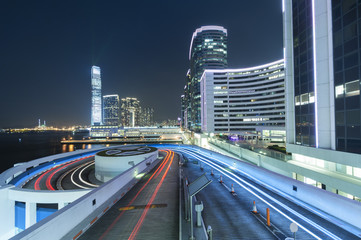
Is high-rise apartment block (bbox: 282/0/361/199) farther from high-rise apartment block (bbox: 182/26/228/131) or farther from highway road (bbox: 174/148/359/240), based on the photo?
high-rise apartment block (bbox: 182/26/228/131)

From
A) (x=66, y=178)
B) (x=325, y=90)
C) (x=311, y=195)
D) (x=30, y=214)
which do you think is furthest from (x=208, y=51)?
(x=30, y=214)

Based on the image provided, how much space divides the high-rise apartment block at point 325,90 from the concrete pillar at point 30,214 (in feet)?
91.7

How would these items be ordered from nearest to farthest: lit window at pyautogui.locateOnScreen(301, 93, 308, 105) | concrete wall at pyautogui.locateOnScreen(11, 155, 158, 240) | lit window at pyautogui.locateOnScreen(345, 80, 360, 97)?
concrete wall at pyautogui.locateOnScreen(11, 155, 158, 240) → lit window at pyautogui.locateOnScreen(345, 80, 360, 97) → lit window at pyautogui.locateOnScreen(301, 93, 308, 105)

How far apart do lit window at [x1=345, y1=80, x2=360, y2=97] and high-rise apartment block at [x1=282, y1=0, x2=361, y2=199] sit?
0.19ft

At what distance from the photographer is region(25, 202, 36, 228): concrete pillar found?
1497cm

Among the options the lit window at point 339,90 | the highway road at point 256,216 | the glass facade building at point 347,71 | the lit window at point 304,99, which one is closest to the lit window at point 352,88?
the glass facade building at point 347,71

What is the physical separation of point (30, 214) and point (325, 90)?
32607mm

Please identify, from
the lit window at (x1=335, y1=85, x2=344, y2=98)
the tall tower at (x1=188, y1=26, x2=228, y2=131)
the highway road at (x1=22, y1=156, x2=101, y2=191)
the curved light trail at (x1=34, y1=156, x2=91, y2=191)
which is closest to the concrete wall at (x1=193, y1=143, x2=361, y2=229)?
the lit window at (x1=335, y1=85, x2=344, y2=98)

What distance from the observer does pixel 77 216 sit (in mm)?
9539

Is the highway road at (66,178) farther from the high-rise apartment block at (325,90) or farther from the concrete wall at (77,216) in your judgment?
the high-rise apartment block at (325,90)

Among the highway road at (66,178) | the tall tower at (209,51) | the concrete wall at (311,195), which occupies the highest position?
the tall tower at (209,51)

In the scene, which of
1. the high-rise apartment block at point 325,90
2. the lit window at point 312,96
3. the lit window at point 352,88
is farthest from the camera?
the lit window at point 312,96

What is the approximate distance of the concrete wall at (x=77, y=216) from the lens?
7385 mm

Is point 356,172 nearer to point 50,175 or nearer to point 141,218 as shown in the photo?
point 141,218
